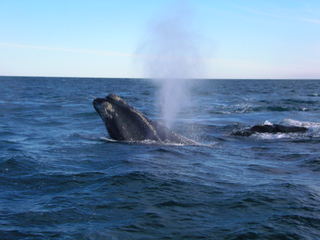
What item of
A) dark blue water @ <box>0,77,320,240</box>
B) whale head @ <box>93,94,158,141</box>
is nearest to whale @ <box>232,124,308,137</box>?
dark blue water @ <box>0,77,320,240</box>

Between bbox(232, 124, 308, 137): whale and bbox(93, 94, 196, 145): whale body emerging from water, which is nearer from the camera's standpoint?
bbox(93, 94, 196, 145): whale body emerging from water

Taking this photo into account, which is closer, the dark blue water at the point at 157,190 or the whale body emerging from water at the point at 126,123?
the dark blue water at the point at 157,190

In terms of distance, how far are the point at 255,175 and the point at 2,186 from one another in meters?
5.27

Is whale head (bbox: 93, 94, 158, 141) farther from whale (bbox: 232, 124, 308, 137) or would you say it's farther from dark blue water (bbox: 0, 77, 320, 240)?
whale (bbox: 232, 124, 308, 137)

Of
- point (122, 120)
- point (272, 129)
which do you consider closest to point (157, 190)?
point (122, 120)

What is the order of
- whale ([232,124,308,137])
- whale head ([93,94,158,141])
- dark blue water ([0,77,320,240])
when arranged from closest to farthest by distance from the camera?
1. dark blue water ([0,77,320,240])
2. whale head ([93,94,158,141])
3. whale ([232,124,308,137])

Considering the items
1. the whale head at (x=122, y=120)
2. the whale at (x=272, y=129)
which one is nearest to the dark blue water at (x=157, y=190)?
the whale head at (x=122, y=120)

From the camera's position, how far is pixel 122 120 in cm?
1323

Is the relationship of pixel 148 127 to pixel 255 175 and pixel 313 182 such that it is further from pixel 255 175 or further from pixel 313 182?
pixel 313 182

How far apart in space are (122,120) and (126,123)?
186 mm

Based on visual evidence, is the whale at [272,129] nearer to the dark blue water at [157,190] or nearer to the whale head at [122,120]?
the dark blue water at [157,190]

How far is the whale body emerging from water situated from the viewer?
513 inches

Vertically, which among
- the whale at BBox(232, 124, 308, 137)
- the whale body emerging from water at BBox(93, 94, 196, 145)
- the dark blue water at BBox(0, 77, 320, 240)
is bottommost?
the dark blue water at BBox(0, 77, 320, 240)

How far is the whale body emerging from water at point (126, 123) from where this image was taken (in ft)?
42.8
